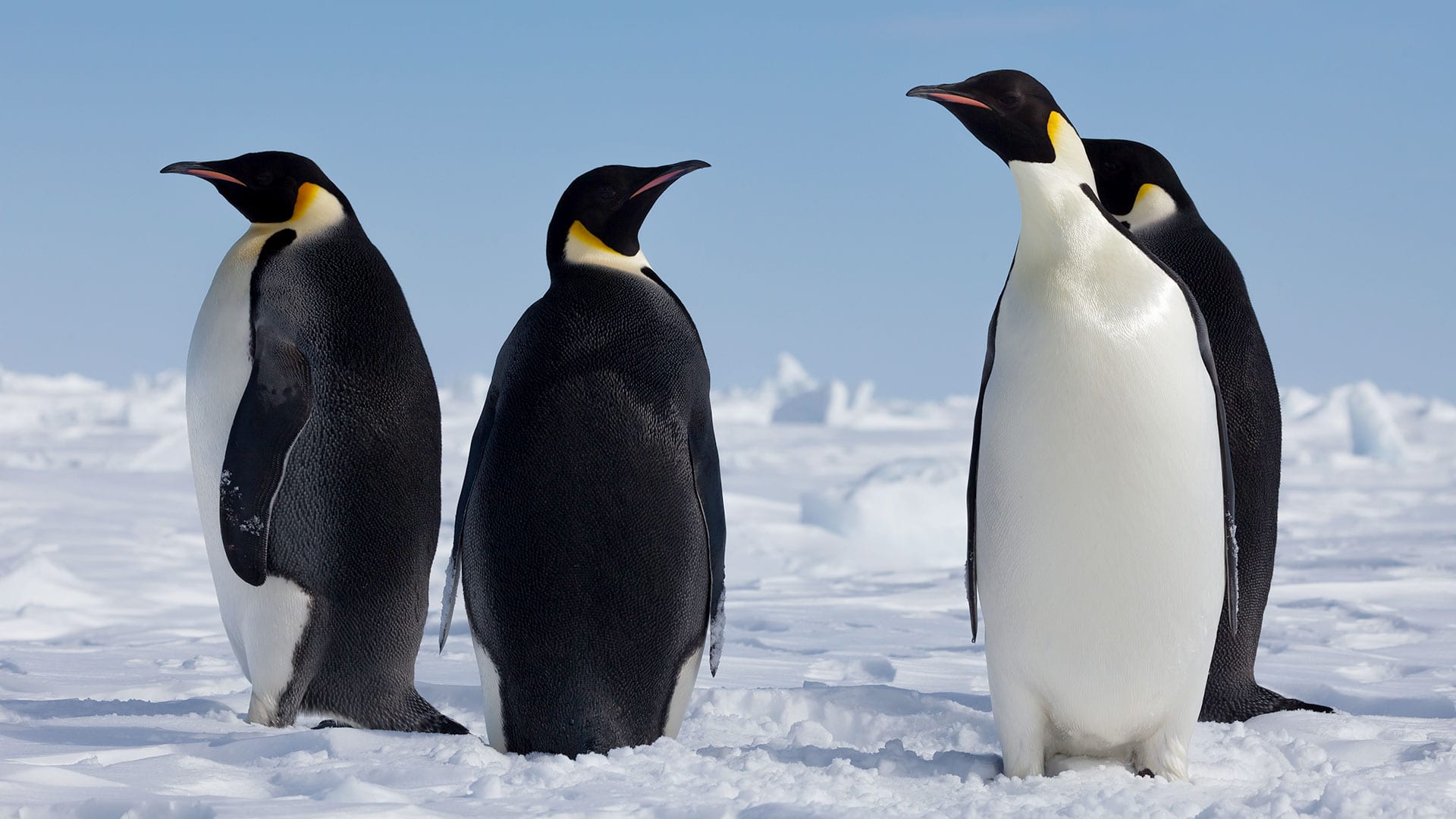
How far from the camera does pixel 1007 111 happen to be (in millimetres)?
2549

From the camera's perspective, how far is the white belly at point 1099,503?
95.6 inches

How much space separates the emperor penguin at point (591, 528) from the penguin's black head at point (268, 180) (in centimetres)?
97

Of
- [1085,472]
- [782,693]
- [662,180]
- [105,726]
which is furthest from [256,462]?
[1085,472]

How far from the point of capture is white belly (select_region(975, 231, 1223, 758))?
7.97 feet

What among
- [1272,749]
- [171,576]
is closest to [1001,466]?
[1272,749]

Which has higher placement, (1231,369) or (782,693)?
(1231,369)

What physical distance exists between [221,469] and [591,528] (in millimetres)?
1093

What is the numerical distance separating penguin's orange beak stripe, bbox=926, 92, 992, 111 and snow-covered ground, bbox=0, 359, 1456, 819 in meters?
1.31

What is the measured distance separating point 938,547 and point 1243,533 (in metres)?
8.14

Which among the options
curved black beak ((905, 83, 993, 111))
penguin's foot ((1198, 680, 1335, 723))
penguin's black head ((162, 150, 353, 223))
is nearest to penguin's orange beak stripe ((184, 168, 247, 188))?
penguin's black head ((162, 150, 353, 223))

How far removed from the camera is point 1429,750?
2.95m

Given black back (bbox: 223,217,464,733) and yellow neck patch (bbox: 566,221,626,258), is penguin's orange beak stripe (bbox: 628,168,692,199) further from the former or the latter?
black back (bbox: 223,217,464,733)

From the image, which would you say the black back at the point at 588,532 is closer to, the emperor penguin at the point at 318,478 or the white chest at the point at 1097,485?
the emperor penguin at the point at 318,478

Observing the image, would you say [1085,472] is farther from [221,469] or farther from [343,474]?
[221,469]
